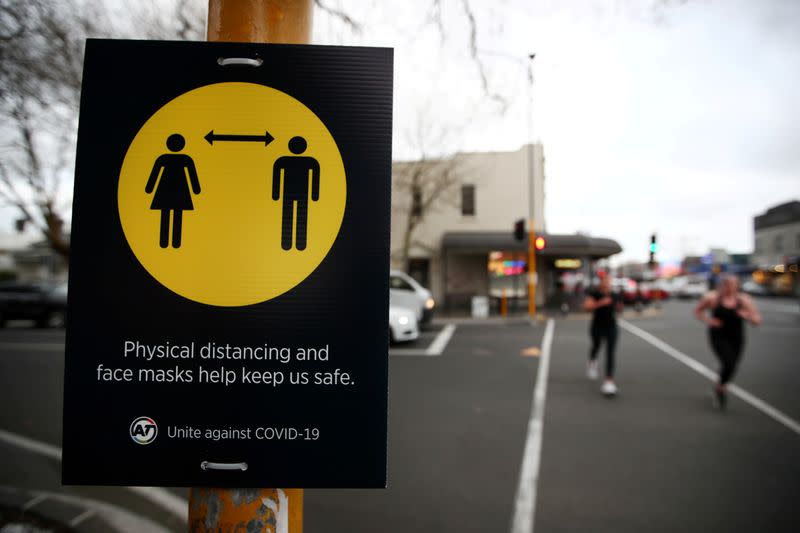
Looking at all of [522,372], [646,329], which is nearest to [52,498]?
[522,372]

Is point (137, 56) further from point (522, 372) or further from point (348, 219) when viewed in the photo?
point (522, 372)

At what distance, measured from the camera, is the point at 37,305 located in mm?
17906

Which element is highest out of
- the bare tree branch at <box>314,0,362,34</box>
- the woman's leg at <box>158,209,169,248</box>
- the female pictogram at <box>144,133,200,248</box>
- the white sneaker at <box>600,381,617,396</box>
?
the bare tree branch at <box>314,0,362,34</box>

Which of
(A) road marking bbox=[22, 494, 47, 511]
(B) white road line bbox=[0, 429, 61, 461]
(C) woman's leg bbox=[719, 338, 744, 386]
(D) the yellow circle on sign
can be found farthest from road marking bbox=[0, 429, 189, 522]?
(C) woman's leg bbox=[719, 338, 744, 386]

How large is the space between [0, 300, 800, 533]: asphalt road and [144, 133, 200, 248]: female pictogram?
2.65m

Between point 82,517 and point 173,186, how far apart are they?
130 inches

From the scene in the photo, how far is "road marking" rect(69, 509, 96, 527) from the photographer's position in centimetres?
318

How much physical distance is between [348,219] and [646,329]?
18.3 metres

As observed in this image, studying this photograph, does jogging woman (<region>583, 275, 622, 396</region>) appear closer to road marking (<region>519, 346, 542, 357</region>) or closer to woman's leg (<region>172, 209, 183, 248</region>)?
road marking (<region>519, 346, 542, 357</region>)

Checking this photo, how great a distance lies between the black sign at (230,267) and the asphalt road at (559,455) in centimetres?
222

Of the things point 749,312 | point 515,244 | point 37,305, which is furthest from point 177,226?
point 37,305

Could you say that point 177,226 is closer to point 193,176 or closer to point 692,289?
point 193,176

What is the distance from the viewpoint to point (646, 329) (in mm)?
16812

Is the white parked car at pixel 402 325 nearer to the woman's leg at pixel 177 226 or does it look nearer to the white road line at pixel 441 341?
the white road line at pixel 441 341
